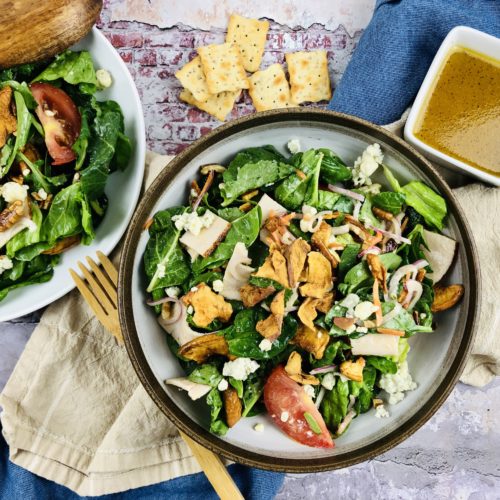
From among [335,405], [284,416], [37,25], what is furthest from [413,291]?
[37,25]

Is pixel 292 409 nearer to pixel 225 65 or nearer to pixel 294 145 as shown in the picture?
pixel 294 145

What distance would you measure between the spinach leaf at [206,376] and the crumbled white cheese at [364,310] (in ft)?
1.58

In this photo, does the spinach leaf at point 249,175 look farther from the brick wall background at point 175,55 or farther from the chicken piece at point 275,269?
the brick wall background at point 175,55

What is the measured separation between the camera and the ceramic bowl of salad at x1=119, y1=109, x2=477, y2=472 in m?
1.93

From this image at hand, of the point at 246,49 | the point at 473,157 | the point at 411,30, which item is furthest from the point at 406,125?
the point at 246,49

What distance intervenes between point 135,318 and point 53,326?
0.63 metres

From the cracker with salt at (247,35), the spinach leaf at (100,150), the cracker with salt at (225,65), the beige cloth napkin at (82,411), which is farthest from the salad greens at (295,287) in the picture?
the cracker with salt at (247,35)

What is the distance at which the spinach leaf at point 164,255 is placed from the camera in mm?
1996

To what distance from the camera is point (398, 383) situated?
6.59ft

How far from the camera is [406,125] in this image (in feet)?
7.27

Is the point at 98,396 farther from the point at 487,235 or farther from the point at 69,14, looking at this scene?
the point at 487,235

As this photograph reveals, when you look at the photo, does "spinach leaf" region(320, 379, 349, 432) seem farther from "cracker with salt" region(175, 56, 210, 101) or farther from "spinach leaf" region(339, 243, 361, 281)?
"cracker with salt" region(175, 56, 210, 101)

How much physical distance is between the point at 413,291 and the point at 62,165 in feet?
4.36

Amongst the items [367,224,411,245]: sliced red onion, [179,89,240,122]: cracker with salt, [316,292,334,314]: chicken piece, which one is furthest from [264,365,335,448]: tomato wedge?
[179,89,240,122]: cracker with salt
